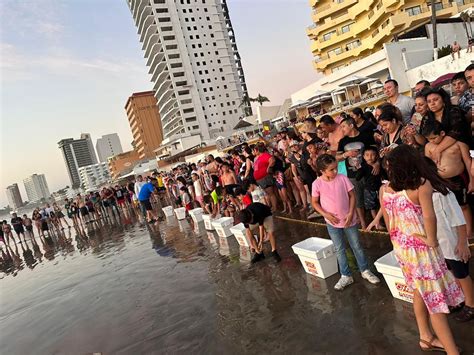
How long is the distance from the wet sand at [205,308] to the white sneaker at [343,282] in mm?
72

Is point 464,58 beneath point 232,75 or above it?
beneath

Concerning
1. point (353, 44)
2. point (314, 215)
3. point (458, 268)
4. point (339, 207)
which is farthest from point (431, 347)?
point (353, 44)

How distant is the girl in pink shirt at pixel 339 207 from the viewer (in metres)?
4.47

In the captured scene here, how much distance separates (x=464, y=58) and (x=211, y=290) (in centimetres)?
2566

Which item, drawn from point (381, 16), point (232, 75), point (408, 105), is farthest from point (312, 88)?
point (232, 75)

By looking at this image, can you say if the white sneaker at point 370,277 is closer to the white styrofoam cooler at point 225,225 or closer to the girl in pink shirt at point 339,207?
the girl in pink shirt at point 339,207

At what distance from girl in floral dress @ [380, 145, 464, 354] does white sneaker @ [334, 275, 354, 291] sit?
1.70 m

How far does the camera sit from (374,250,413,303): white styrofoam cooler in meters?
3.90

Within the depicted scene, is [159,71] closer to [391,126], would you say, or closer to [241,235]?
[241,235]

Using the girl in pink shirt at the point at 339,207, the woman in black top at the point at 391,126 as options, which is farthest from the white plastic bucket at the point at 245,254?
the woman in black top at the point at 391,126

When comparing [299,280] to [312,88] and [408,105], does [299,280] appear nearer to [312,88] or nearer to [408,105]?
[408,105]

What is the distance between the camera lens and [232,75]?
92.6 meters

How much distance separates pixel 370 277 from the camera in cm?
459

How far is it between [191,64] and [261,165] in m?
83.9
